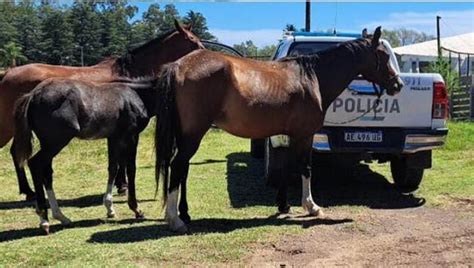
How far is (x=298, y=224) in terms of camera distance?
6.48 meters

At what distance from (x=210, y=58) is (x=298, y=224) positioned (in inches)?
77.4

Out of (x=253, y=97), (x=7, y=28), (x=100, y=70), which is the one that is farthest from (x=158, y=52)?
(x=7, y=28)

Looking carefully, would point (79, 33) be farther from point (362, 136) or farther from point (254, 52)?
point (362, 136)

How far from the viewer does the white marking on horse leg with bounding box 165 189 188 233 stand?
6137mm

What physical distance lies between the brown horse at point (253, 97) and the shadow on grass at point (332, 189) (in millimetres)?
1017

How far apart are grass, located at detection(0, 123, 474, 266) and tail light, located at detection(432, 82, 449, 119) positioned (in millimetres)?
1106

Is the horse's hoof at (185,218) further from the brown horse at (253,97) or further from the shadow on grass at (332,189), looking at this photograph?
the shadow on grass at (332,189)

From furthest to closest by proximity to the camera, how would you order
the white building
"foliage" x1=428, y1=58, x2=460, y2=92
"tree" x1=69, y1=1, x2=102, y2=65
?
"tree" x1=69, y1=1, x2=102, y2=65 < the white building < "foliage" x1=428, y1=58, x2=460, y2=92

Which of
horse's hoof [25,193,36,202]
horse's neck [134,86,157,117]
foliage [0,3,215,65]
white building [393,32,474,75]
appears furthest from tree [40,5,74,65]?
horse's neck [134,86,157,117]

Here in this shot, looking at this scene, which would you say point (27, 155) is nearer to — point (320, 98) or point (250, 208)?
point (250, 208)

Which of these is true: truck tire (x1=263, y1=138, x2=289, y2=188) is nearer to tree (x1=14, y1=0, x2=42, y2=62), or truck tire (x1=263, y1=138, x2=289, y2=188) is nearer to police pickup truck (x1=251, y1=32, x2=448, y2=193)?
police pickup truck (x1=251, y1=32, x2=448, y2=193)

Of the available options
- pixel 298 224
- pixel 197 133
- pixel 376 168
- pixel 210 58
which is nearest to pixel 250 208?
pixel 298 224

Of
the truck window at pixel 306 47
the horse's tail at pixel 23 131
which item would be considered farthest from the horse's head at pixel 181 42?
the horse's tail at pixel 23 131

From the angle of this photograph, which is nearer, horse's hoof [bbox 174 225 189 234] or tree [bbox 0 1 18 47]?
horse's hoof [bbox 174 225 189 234]
